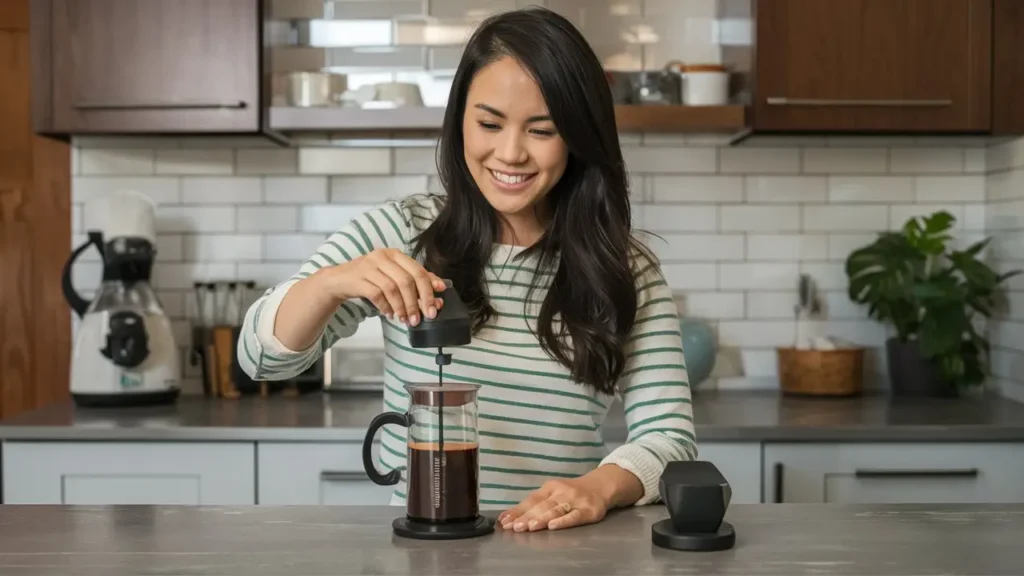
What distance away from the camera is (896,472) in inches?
110

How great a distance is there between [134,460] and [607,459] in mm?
1461

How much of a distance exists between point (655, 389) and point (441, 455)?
18.7 inches

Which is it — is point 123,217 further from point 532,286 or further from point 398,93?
point 532,286

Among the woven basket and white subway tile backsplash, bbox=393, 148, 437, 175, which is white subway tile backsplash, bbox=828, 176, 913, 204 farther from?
white subway tile backsplash, bbox=393, 148, 437, 175

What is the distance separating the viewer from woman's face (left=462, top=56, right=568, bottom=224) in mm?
1740

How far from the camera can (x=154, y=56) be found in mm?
3037

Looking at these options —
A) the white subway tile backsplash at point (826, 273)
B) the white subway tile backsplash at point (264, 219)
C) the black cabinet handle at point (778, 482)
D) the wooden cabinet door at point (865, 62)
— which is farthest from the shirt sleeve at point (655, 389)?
the white subway tile backsplash at point (264, 219)

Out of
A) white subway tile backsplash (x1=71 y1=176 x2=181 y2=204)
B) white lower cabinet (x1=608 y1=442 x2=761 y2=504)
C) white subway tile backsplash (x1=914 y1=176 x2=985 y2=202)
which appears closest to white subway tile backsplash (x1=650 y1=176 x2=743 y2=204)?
white subway tile backsplash (x1=914 y1=176 x2=985 y2=202)

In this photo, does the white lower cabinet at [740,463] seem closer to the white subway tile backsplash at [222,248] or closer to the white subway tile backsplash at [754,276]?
the white subway tile backsplash at [754,276]

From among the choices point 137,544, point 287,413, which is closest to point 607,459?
point 137,544

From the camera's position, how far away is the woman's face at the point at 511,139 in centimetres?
174

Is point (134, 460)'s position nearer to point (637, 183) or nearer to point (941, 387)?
point (637, 183)

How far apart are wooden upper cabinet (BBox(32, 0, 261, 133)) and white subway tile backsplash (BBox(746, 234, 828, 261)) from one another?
1398 millimetres

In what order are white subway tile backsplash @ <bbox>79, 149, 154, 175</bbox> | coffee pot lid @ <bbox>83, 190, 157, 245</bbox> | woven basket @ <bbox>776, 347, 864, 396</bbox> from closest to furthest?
coffee pot lid @ <bbox>83, 190, 157, 245</bbox>
woven basket @ <bbox>776, 347, 864, 396</bbox>
white subway tile backsplash @ <bbox>79, 149, 154, 175</bbox>
